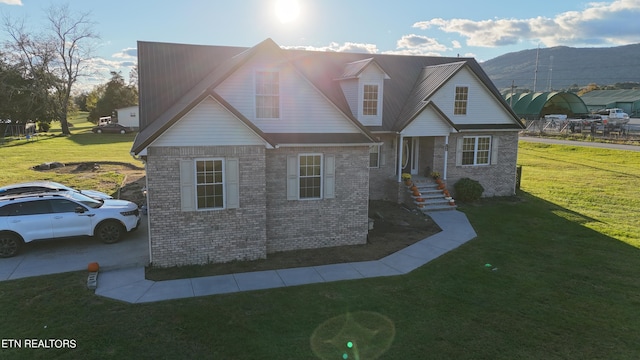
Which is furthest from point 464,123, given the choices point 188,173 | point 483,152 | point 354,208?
point 188,173

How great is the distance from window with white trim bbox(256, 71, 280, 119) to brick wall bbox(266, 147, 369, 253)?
127 centimetres

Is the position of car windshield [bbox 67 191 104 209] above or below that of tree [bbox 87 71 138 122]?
below

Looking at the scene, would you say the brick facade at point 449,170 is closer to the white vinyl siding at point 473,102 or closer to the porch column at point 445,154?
the porch column at point 445,154

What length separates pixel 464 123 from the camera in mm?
22156

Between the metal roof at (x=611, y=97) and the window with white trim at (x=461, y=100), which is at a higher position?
the metal roof at (x=611, y=97)

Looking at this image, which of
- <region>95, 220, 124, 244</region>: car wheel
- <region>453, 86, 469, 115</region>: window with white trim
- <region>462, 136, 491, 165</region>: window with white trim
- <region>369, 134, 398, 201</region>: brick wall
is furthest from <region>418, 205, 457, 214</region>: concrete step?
<region>95, 220, 124, 244</region>: car wheel

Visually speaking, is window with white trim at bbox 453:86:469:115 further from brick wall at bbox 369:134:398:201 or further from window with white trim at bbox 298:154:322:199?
window with white trim at bbox 298:154:322:199

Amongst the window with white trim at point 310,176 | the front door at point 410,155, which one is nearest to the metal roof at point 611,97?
the front door at point 410,155

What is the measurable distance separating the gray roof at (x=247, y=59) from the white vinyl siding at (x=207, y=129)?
236mm

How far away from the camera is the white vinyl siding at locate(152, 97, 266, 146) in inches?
473

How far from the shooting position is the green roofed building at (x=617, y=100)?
79625mm

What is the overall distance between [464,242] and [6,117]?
63881 millimetres

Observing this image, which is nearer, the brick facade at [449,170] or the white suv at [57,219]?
the white suv at [57,219]

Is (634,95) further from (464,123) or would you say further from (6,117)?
(6,117)
